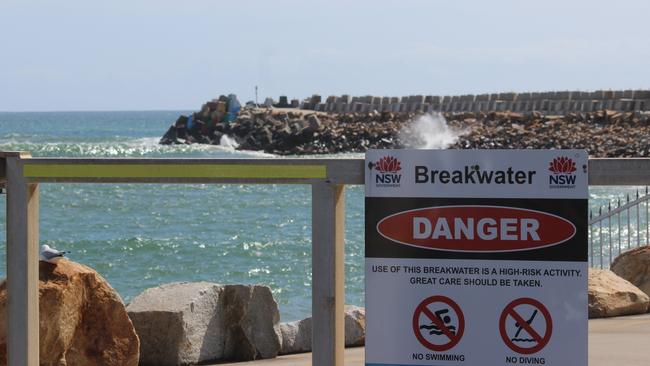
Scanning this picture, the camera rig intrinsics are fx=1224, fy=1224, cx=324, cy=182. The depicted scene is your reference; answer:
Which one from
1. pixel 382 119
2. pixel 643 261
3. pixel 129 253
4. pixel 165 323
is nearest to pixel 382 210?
pixel 165 323

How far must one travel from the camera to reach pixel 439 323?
14.8ft

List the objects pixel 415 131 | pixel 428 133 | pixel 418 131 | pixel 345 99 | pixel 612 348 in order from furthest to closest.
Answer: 1. pixel 345 99
2. pixel 415 131
3. pixel 418 131
4. pixel 428 133
5. pixel 612 348

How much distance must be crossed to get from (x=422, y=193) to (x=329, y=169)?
385 mm

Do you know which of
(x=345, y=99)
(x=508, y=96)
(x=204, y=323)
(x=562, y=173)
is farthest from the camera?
(x=345, y=99)

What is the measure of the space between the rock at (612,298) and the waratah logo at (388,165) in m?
4.29

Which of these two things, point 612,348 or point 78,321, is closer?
point 78,321

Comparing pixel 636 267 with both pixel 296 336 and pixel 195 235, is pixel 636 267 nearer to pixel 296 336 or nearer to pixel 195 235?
pixel 296 336

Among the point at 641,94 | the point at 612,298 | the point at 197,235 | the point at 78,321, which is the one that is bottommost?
the point at 197,235

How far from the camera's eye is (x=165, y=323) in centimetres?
693

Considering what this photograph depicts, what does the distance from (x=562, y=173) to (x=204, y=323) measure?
10.6 ft

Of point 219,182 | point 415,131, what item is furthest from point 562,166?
point 415,131

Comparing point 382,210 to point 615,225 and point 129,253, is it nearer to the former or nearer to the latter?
point 129,253

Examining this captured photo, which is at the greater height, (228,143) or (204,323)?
(204,323)

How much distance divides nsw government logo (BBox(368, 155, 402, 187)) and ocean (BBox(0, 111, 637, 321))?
34.0 feet
